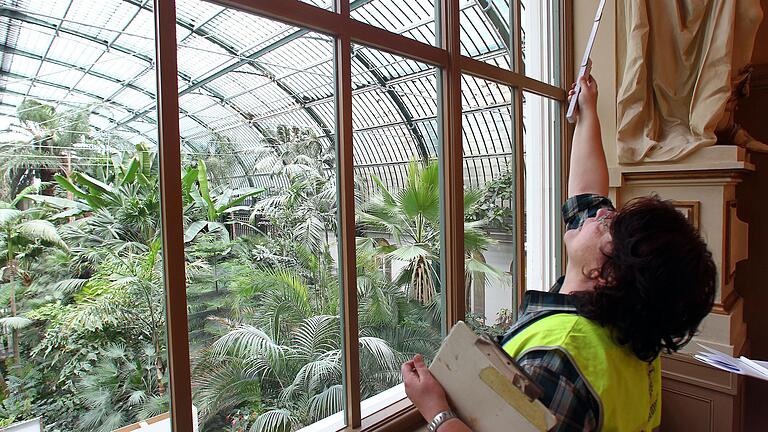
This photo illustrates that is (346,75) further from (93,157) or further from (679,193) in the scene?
(679,193)

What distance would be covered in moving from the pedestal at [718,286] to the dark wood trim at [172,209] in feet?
7.25

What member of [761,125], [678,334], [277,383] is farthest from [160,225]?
[761,125]

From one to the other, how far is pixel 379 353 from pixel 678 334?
1.19m

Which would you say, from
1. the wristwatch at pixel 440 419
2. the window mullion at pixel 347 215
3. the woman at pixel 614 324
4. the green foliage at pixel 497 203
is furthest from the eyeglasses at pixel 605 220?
the green foliage at pixel 497 203

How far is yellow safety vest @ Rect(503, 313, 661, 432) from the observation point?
78cm

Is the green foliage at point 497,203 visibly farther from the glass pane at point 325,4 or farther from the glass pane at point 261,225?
the glass pane at point 325,4

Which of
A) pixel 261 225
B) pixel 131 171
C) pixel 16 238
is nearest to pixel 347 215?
pixel 261 225

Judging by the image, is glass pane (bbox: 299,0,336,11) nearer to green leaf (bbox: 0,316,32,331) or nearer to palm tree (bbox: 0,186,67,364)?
palm tree (bbox: 0,186,67,364)

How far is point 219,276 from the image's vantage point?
4.30 feet

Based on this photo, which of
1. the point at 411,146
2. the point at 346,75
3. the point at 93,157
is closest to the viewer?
the point at 93,157

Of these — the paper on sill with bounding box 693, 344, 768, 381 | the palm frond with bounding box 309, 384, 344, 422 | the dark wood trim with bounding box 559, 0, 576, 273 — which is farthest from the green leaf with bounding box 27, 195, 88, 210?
the dark wood trim with bounding box 559, 0, 576, 273

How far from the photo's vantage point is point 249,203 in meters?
1.40

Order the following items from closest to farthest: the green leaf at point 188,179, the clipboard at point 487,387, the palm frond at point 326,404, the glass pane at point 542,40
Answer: the clipboard at point 487,387 → the green leaf at point 188,179 → the palm frond at point 326,404 → the glass pane at point 542,40

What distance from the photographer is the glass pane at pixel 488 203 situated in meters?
2.09
